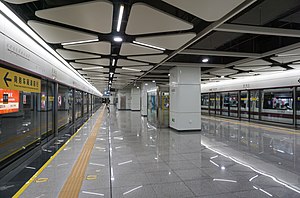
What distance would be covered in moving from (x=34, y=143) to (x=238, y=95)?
1452 cm

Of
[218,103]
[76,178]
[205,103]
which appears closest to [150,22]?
[76,178]

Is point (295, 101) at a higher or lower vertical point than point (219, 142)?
higher

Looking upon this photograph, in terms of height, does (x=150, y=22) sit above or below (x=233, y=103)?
above

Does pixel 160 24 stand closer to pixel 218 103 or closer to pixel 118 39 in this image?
pixel 118 39

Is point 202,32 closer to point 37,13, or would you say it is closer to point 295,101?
point 37,13

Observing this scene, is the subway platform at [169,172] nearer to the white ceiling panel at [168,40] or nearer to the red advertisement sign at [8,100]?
the red advertisement sign at [8,100]

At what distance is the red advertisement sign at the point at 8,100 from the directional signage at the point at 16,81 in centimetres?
22

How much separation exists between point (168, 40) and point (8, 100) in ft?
14.3

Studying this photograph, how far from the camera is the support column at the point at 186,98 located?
8.92m

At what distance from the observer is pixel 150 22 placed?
3646 millimetres

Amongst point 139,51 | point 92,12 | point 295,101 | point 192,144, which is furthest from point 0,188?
point 295,101

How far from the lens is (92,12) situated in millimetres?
3229

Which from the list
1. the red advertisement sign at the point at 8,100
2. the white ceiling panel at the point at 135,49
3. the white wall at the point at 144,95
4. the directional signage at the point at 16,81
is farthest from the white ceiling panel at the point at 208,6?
the white wall at the point at 144,95

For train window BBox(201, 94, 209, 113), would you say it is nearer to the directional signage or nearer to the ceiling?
the ceiling
